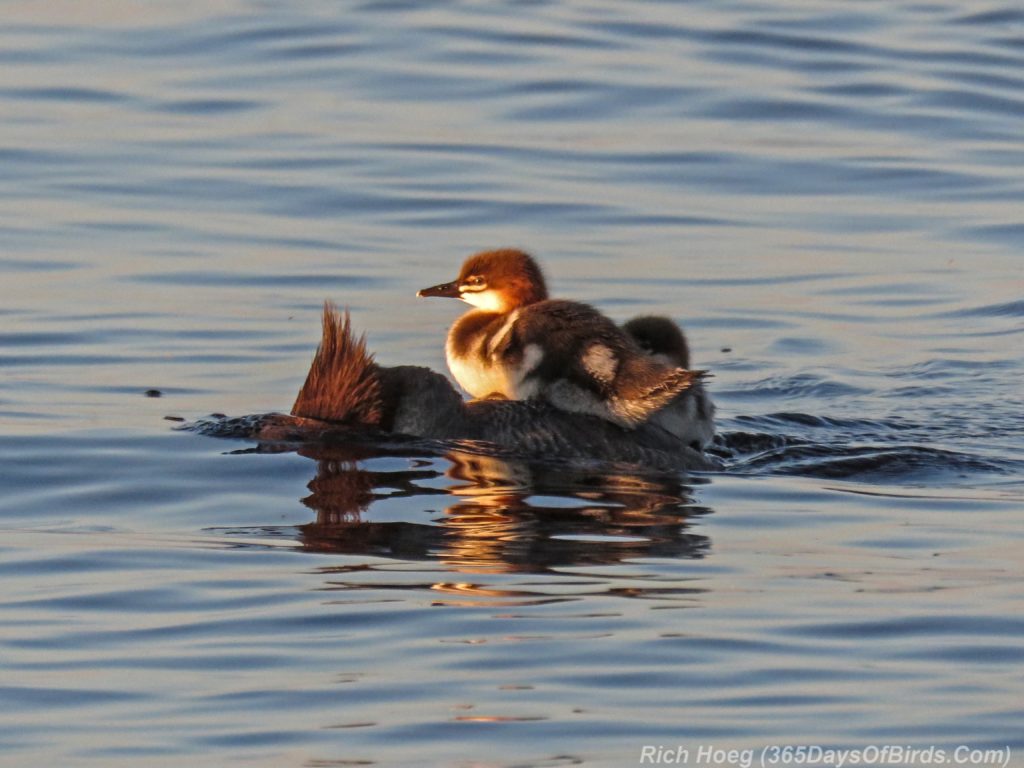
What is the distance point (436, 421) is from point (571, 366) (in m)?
0.58

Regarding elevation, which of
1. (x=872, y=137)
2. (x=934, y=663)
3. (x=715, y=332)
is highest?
(x=872, y=137)

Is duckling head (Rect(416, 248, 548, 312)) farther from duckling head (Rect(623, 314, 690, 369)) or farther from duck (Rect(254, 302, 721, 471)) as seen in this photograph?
duck (Rect(254, 302, 721, 471))

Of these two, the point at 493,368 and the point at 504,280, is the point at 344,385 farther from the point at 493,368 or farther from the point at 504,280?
the point at 504,280

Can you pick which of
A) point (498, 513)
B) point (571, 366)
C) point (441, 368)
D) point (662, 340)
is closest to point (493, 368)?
point (571, 366)

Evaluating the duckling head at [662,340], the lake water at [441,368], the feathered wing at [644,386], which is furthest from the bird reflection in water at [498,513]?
the duckling head at [662,340]

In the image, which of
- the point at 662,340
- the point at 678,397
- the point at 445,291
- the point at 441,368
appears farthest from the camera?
the point at 441,368

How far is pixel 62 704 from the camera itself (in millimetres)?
5324

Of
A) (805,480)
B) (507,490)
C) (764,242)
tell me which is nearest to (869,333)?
(764,242)

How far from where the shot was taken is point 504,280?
9273 mm

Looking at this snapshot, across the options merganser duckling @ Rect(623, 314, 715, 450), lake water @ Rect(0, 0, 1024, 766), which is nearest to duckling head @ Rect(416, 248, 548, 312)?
merganser duckling @ Rect(623, 314, 715, 450)

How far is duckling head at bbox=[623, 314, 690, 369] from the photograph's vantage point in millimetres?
8961

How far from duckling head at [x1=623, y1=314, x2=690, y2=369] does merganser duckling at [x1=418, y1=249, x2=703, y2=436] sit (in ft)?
1.09

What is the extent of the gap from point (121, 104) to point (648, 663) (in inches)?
463

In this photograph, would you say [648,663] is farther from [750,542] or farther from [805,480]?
[805,480]
